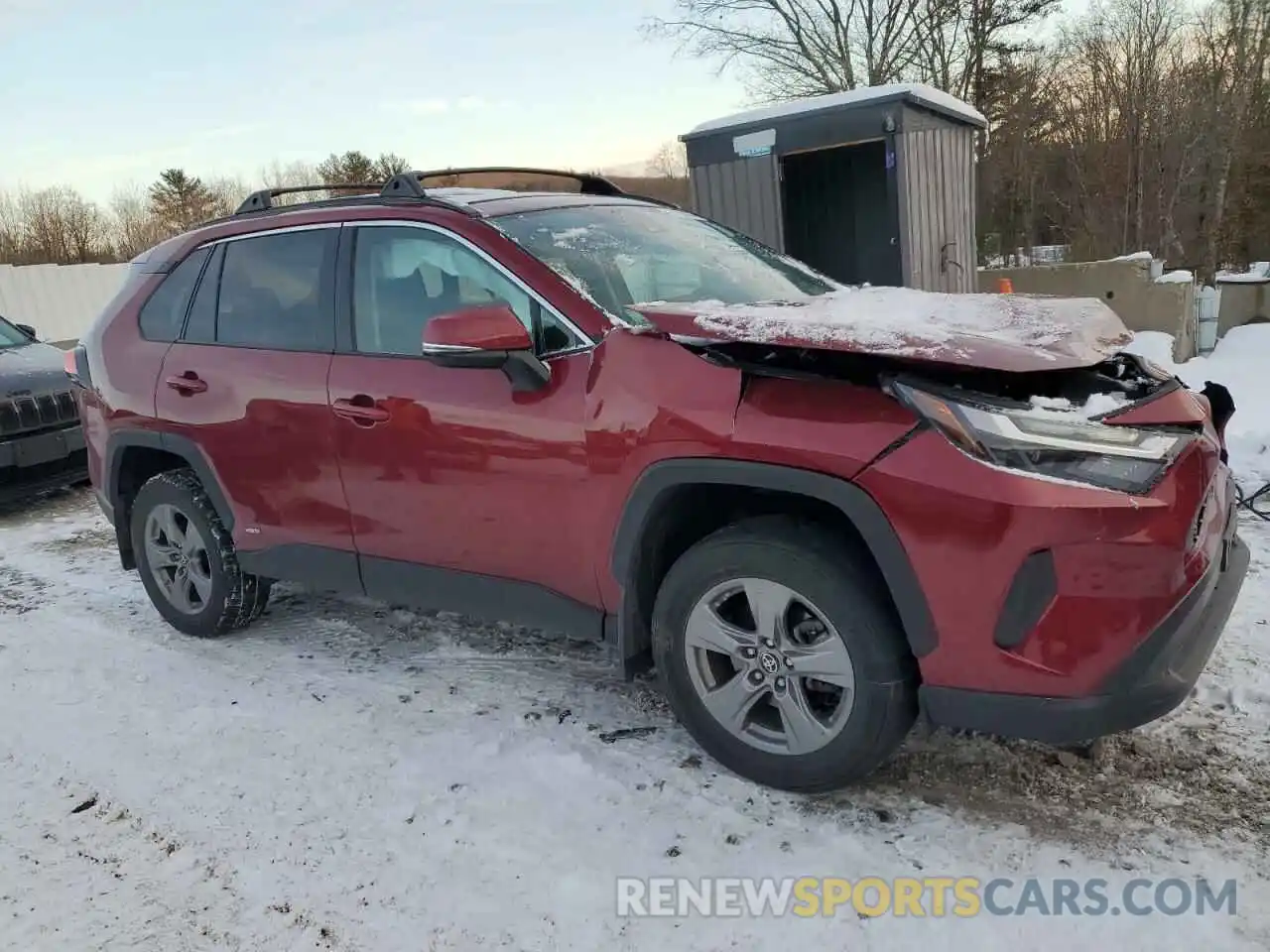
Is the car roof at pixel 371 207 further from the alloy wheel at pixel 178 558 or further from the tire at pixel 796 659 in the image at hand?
the tire at pixel 796 659

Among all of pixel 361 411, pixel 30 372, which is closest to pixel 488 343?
pixel 361 411

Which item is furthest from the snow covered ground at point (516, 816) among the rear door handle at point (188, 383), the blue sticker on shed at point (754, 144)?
the blue sticker on shed at point (754, 144)

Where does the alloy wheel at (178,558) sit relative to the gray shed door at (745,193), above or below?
below

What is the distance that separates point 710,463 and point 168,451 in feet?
8.93

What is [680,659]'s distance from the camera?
108 inches

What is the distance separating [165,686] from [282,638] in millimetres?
542

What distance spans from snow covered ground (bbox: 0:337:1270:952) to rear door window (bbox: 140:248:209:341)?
5.04ft

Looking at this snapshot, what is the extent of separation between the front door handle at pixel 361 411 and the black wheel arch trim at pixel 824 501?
1069 millimetres

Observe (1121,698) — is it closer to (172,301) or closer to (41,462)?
(172,301)

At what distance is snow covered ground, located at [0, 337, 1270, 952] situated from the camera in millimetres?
2266

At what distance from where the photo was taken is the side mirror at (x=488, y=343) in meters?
2.71

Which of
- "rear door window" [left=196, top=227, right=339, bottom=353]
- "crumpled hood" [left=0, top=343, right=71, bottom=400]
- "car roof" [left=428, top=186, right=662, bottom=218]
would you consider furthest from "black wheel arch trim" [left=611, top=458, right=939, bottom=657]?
"crumpled hood" [left=0, top=343, right=71, bottom=400]

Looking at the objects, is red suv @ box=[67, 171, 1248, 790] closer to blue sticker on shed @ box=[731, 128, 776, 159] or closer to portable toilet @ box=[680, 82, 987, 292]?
portable toilet @ box=[680, 82, 987, 292]

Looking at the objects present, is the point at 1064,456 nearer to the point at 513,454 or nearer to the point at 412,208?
the point at 513,454
